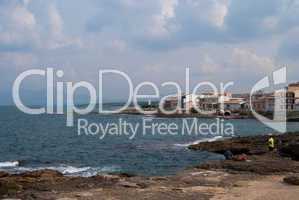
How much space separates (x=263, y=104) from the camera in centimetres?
13962

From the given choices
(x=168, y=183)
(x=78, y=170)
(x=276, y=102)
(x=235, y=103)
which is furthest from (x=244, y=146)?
(x=235, y=103)

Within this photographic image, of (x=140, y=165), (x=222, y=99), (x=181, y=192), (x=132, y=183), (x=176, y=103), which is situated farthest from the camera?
(x=176, y=103)

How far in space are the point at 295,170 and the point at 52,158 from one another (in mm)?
22996

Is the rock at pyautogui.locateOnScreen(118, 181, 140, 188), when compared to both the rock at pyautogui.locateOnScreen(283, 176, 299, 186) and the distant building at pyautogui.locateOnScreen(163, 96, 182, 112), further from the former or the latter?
the distant building at pyautogui.locateOnScreen(163, 96, 182, 112)

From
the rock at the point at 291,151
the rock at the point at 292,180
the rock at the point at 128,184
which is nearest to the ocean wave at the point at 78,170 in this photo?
the rock at the point at 128,184

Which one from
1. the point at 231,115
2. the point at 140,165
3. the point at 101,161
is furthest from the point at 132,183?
the point at 231,115

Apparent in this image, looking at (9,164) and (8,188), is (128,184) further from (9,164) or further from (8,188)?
(9,164)

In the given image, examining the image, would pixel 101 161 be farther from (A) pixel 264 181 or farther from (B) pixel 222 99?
(B) pixel 222 99

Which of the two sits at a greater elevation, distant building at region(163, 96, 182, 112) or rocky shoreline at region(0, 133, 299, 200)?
distant building at region(163, 96, 182, 112)

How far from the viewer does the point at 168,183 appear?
22.7m

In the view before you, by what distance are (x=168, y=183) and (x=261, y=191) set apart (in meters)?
4.54

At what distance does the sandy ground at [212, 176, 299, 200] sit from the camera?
745 inches

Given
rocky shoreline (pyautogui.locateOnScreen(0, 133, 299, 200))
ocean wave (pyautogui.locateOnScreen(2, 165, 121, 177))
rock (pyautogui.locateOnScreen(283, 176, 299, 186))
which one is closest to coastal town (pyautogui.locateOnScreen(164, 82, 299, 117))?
ocean wave (pyautogui.locateOnScreen(2, 165, 121, 177))

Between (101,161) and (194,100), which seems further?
(194,100)
